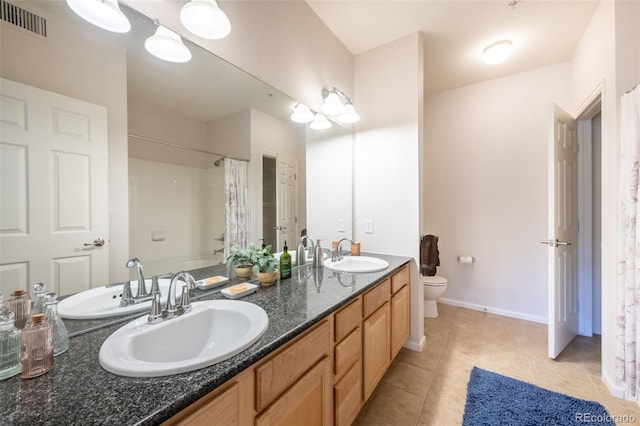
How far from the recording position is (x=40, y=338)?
635 millimetres

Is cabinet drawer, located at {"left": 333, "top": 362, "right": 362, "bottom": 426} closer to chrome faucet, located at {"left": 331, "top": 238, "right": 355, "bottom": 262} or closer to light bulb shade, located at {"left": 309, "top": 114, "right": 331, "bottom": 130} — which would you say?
chrome faucet, located at {"left": 331, "top": 238, "right": 355, "bottom": 262}

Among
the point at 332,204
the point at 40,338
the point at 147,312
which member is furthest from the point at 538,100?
the point at 40,338

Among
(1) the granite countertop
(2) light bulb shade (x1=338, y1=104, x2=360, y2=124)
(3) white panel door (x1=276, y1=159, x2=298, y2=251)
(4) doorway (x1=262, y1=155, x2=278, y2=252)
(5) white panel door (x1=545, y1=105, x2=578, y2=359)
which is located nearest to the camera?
(1) the granite countertop

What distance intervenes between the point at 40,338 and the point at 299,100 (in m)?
1.77

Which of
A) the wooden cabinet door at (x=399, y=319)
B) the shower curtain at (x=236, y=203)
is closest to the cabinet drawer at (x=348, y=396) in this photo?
the wooden cabinet door at (x=399, y=319)

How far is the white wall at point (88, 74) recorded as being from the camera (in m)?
0.75

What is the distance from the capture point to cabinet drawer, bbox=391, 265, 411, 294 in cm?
185

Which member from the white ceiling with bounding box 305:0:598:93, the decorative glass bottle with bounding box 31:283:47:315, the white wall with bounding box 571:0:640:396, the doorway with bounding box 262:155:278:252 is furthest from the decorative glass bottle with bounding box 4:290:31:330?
the white wall with bounding box 571:0:640:396

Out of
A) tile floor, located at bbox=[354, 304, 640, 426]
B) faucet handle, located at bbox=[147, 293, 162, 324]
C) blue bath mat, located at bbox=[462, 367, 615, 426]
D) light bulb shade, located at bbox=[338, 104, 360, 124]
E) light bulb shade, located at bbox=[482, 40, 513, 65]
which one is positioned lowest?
tile floor, located at bbox=[354, 304, 640, 426]

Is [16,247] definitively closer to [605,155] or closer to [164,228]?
[164,228]

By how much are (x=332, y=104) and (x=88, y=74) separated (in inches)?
59.6

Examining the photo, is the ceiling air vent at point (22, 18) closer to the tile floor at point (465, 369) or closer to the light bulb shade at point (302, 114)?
the light bulb shade at point (302, 114)

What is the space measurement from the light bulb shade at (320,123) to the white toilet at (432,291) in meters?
1.80

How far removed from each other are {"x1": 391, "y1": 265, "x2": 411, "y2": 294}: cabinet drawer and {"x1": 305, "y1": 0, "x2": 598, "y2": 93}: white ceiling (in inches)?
76.6
